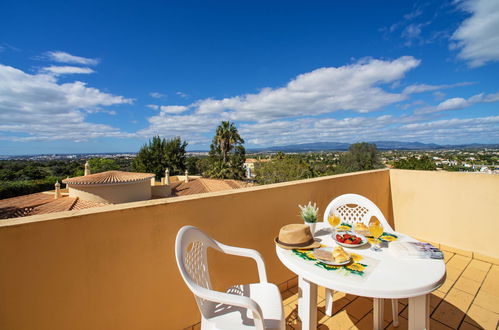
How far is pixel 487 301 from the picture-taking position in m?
1.96

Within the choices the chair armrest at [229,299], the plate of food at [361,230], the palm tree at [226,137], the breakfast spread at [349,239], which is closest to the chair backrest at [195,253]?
the chair armrest at [229,299]

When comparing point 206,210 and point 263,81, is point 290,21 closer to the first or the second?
point 206,210

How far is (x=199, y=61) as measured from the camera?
1692 cm

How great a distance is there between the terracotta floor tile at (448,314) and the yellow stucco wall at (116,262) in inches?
61.9

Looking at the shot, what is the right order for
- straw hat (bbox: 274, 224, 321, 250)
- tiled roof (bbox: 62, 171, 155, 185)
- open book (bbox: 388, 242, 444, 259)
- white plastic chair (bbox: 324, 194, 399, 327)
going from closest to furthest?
open book (bbox: 388, 242, 444, 259)
straw hat (bbox: 274, 224, 321, 250)
white plastic chair (bbox: 324, 194, 399, 327)
tiled roof (bbox: 62, 171, 155, 185)

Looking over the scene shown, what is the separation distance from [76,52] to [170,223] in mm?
24043

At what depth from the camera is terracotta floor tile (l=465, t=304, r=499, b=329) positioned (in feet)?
5.55

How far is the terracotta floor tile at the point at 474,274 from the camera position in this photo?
232 centimetres

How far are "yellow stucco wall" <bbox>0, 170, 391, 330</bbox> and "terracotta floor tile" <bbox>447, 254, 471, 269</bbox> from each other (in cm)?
249

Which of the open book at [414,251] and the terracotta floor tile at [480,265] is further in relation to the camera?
the terracotta floor tile at [480,265]

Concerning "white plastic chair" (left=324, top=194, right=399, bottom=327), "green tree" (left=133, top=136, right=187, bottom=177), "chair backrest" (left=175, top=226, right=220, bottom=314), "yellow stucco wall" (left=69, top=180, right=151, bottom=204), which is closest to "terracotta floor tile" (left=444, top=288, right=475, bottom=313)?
"white plastic chair" (left=324, top=194, right=399, bottom=327)

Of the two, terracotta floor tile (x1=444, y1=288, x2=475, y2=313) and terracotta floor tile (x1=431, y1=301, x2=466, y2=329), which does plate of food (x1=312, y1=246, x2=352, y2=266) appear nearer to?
terracotta floor tile (x1=431, y1=301, x2=466, y2=329)

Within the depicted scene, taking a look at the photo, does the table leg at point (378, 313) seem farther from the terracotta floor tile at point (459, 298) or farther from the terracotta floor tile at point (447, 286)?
the terracotta floor tile at point (447, 286)

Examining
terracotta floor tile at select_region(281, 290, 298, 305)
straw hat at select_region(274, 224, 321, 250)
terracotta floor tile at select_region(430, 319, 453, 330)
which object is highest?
straw hat at select_region(274, 224, 321, 250)
